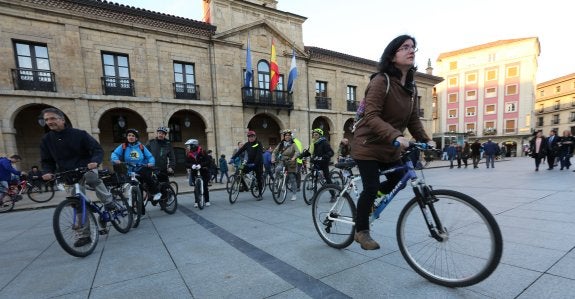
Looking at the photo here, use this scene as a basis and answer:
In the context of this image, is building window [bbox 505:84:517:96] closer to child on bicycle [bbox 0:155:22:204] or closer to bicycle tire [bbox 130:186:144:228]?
bicycle tire [bbox 130:186:144:228]

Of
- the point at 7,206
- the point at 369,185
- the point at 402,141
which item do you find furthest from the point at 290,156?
the point at 7,206

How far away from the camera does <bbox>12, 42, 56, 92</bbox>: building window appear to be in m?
11.0

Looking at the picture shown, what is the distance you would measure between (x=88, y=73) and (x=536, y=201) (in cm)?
1707

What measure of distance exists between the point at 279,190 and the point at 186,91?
11.3 m

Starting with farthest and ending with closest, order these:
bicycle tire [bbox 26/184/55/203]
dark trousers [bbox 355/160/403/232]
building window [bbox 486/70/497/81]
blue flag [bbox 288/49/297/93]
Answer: building window [bbox 486/70/497/81]
blue flag [bbox 288/49/297/93]
bicycle tire [bbox 26/184/55/203]
dark trousers [bbox 355/160/403/232]

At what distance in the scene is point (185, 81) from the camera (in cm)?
1473

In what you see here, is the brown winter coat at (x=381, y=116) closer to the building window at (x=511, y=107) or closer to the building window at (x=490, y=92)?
the building window at (x=511, y=107)

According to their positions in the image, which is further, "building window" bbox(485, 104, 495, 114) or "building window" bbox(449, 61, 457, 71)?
"building window" bbox(449, 61, 457, 71)

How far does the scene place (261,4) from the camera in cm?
1744

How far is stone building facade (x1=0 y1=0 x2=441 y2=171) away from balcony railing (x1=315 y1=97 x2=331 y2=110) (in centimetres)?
8

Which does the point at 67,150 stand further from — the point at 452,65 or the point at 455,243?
the point at 452,65

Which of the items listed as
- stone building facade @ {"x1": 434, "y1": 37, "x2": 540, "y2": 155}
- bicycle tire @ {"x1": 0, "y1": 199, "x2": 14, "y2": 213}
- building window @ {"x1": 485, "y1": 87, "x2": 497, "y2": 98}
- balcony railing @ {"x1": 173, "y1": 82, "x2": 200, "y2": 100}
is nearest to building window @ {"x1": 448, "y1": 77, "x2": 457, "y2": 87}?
stone building facade @ {"x1": 434, "y1": 37, "x2": 540, "y2": 155}

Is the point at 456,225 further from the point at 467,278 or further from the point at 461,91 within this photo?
the point at 461,91

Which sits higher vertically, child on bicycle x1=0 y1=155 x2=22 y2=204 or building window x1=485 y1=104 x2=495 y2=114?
building window x1=485 y1=104 x2=495 y2=114
